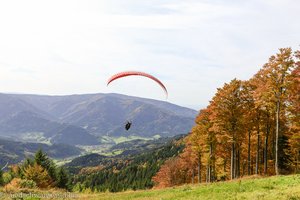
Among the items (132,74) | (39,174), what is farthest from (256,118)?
(39,174)

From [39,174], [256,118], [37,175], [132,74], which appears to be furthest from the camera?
[37,175]

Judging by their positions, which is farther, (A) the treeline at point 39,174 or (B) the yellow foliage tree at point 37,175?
(A) the treeline at point 39,174

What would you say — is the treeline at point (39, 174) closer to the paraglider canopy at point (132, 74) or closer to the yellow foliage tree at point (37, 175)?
the yellow foliage tree at point (37, 175)

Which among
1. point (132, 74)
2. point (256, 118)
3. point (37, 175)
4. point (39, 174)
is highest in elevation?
point (132, 74)

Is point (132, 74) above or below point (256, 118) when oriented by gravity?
above

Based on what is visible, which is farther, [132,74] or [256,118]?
[256,118]

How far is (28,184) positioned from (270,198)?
33.0m

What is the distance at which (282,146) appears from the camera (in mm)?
56656

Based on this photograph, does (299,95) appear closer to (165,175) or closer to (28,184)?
(28,184)

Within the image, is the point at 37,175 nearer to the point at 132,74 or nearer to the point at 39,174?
the point at 39,174

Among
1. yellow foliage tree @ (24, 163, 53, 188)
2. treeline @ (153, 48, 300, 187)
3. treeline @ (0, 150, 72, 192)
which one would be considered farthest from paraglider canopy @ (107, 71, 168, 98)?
yellow foliage tree @ (24, 163, 53, 188)

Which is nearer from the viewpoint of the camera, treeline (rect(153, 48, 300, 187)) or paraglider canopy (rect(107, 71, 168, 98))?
paraglider canopy (rect(107, 71, 168, 98))

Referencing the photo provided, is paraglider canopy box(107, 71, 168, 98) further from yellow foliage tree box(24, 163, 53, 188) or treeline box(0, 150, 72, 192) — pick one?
yellow foliage tree box(24, 163, 53, 188)

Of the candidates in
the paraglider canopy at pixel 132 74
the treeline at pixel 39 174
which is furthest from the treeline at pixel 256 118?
the treeline at pixel 39 174
